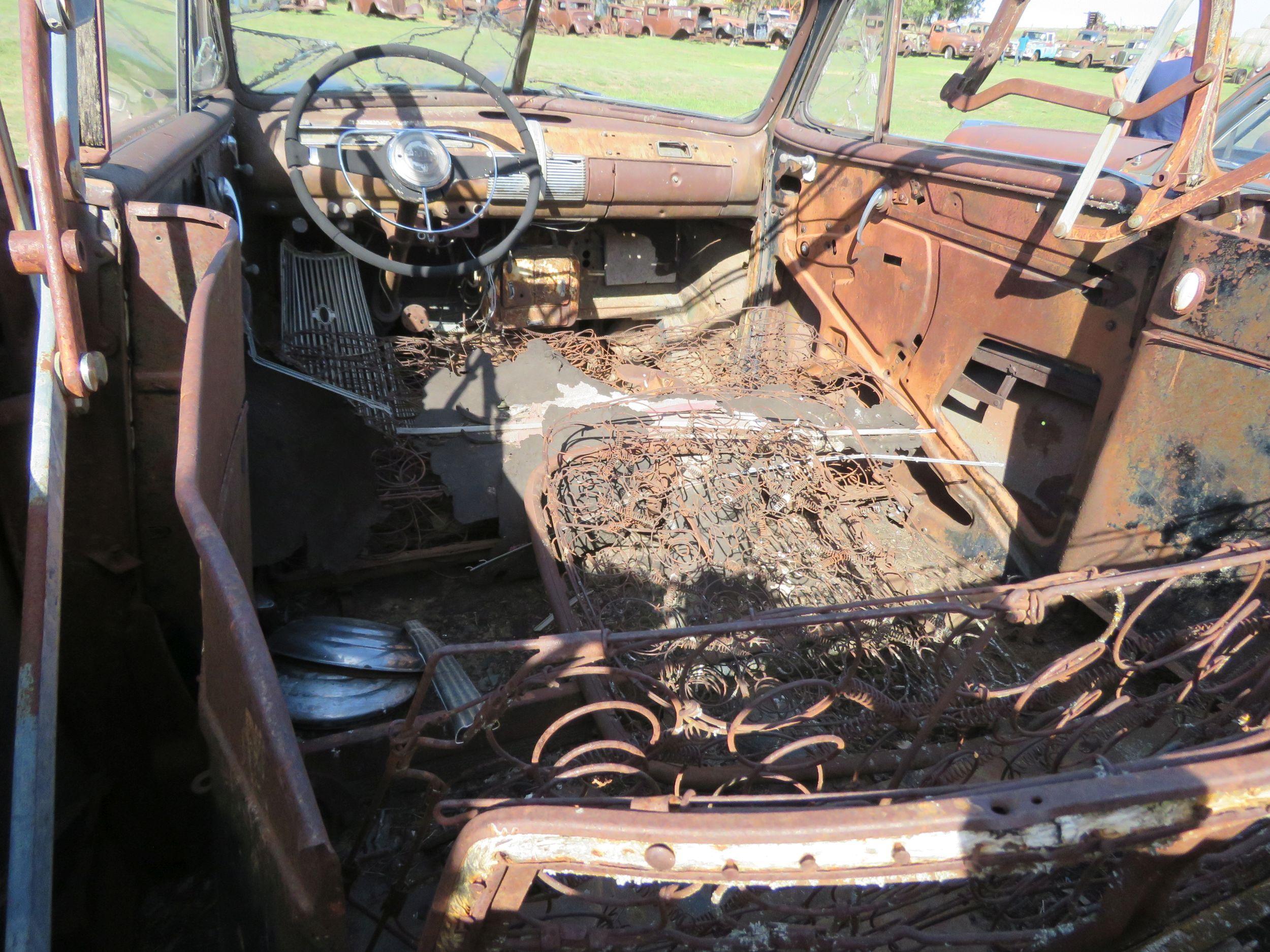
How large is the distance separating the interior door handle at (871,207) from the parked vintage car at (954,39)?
467mm

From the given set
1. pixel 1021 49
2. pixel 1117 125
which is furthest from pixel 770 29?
pixel 1117 125

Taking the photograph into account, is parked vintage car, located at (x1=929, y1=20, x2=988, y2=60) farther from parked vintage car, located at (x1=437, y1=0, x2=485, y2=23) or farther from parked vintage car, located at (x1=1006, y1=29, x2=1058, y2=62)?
parked vintage car, located at (x1=437, y1=0, x2=485, y2=23)

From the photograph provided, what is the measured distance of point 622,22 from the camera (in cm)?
326

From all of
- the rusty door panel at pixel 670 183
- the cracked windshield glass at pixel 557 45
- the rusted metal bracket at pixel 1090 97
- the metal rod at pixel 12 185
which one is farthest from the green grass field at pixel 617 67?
the metal rod at pixel 12 185

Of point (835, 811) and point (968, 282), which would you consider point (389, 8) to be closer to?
point (968, 282)

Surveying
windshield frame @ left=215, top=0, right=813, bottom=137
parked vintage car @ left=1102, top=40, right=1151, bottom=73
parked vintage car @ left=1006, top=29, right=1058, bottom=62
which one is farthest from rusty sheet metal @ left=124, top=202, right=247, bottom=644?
parked vintage car @ left=1006, top=29, right=1058, bottom=62

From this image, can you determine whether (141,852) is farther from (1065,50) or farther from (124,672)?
(1065,50)

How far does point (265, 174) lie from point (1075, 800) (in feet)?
10.1

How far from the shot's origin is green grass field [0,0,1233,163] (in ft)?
9.28

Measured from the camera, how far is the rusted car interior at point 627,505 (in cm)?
97

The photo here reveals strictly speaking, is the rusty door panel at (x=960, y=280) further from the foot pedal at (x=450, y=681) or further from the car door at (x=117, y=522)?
the car door at (x=117, y=522)

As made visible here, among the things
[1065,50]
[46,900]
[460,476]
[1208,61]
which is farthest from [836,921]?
[1065,50]

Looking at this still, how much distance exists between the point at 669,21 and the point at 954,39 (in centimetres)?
125

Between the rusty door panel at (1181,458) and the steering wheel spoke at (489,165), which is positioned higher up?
the steering wheel spoke at (489,165)
